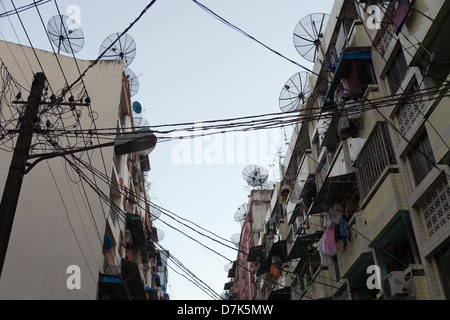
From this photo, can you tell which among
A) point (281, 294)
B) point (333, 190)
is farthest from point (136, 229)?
point (333, 190)

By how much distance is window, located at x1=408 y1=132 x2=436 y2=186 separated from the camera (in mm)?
12969

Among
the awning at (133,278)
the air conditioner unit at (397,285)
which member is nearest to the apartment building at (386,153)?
the air conditioner unit at (397,285)

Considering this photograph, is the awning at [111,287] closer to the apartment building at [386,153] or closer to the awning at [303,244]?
the apartment building at [386,153]

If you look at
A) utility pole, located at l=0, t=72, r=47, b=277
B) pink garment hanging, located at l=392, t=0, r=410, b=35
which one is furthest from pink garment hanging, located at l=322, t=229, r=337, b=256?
utility pole, located at l=0, t=72, r=47, b=277

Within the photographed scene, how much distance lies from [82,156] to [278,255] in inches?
580

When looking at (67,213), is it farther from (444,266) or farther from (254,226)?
(254,226)

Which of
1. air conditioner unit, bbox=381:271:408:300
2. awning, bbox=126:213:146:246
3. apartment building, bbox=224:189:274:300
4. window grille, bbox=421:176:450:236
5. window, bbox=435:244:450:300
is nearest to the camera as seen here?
window grille, bbox=421:176:450:236

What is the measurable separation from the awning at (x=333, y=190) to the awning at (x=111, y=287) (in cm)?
897

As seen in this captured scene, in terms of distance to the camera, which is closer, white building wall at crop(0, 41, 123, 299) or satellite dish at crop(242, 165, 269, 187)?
white building wall at crop(0, 41, 123, 299)

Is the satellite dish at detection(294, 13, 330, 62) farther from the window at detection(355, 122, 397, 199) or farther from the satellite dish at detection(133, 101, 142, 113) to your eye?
the satellite dish at detection(133, 101, 142, 113)

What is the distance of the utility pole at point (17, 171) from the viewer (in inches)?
281

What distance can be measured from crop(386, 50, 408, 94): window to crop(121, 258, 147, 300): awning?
1619cm

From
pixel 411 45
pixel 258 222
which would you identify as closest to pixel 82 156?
pixel 411 45
